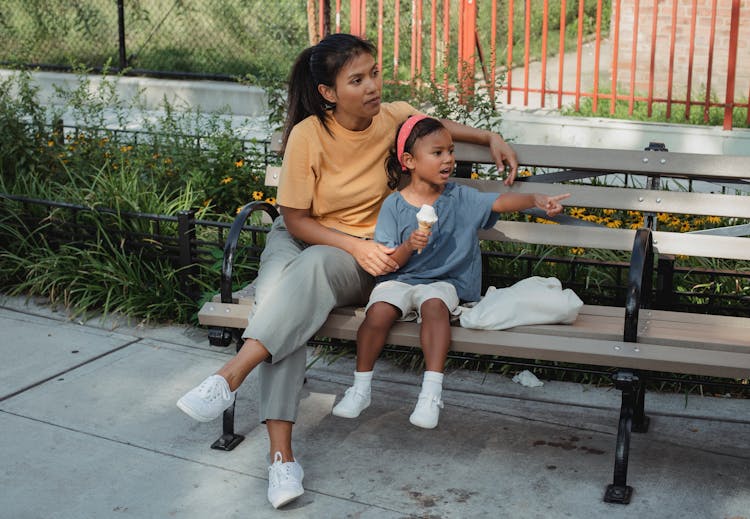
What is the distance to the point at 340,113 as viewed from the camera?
3.78m

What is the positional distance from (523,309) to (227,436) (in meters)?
1.19

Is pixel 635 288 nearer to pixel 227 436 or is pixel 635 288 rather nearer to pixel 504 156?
pixel 504 156

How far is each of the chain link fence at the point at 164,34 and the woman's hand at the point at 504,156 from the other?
7.59 meters

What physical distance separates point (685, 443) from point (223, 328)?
5.73ft

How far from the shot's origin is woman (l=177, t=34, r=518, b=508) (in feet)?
10.9

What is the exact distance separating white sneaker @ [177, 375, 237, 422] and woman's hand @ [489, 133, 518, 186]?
1372mm

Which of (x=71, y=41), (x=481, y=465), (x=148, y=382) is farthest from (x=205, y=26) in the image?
(x=481, y=465)

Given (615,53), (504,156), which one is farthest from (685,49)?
(504,156)

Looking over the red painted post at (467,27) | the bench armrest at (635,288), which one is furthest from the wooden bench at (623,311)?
the red painted post at (467,27)

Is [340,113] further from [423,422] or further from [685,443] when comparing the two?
[685,443]

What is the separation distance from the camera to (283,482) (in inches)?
128

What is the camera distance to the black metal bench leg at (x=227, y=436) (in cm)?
366

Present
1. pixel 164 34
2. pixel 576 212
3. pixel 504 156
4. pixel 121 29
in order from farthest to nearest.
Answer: pixel 164 34 → pixel 121 29 → pixel 576 212 → pixel 504 156

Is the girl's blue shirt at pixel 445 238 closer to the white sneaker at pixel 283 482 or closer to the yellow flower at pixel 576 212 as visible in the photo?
the white sneaker at pixel 283 482
